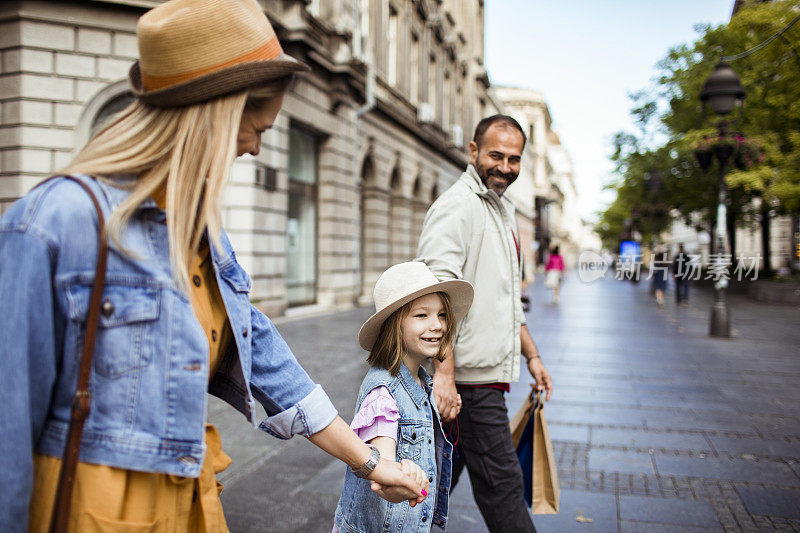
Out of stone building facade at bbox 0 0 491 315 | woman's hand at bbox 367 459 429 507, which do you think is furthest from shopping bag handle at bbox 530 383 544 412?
stone building facade at bbox 0 0 491 315

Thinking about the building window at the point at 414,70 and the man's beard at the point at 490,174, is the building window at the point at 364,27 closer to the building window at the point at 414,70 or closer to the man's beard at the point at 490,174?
the building window at the point at 414,70

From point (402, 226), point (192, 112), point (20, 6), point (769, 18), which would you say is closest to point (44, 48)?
point (20, 6)

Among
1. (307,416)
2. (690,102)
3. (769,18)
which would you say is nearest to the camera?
(307,416)

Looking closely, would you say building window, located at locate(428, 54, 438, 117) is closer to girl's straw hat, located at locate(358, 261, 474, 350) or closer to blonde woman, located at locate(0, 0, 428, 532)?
girl's straw hat, located at locate(358, 261, 474, 350)

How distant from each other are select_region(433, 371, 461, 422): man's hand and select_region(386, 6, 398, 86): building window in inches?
791

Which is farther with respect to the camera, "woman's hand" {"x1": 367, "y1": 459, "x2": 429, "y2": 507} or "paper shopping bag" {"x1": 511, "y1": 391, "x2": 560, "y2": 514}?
"paper shopping bag" {"x1": 511, "y1": 391, "x2": 560, "y2": 514}

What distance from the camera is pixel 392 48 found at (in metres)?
22.2

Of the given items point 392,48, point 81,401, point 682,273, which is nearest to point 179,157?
point 81,401

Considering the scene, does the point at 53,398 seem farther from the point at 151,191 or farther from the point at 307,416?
the point at 307,416

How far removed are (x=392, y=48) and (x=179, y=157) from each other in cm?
2207

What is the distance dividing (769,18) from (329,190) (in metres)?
11.1

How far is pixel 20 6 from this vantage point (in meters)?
10.8

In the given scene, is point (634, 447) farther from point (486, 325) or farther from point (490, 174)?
point (490, 174)

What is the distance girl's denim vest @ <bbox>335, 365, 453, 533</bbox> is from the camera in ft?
7.20
